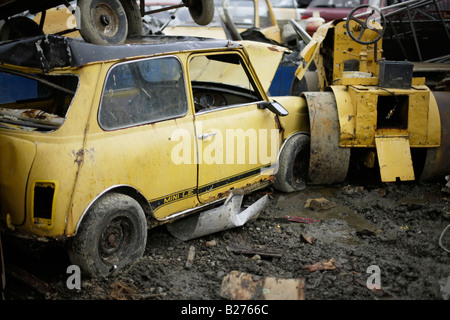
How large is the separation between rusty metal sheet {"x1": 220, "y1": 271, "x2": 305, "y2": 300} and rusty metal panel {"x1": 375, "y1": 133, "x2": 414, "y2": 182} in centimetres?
233

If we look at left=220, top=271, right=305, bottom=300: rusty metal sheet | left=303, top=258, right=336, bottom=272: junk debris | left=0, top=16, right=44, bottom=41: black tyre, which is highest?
left=0, top=16, right=44, bottom=41: black tyre

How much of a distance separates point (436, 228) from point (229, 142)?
2139 mm

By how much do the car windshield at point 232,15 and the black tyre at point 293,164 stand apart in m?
4.19

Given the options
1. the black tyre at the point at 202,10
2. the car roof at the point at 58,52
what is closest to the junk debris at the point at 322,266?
the car roof at the point at 58,52

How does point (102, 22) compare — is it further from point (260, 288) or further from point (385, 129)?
point (385, 129)

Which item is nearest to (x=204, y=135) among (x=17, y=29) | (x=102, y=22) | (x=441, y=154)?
(x=102, y=22)

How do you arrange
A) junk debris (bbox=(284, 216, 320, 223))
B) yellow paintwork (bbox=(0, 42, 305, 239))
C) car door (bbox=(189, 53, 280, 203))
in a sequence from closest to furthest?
yellow paintwork (bbox=(0, 42, 305, 239)), car door (bbox=(189, 53, 280, 203)), junk debris (bbox=(284, 216, 320, 223))

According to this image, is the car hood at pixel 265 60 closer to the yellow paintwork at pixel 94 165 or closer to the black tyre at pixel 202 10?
the black tyre at pixel 202 10

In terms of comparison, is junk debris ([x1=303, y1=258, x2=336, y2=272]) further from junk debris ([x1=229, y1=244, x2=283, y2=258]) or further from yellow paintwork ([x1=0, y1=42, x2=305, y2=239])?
yellow paintwork ([x1=0, y1=42, x2=305, y2=239])

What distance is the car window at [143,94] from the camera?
3647 mm

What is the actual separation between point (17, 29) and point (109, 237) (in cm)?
257

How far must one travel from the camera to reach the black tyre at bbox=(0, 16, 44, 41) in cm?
489

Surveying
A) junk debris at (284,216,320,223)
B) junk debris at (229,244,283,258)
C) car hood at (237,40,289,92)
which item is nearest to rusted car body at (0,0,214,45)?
car hood at (237,40,289,92)
